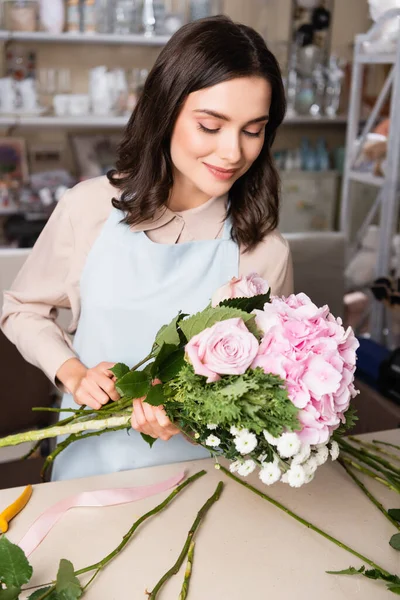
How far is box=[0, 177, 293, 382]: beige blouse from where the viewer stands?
1275 mm

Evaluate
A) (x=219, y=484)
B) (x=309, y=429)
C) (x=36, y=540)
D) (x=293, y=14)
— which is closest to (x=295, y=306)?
(x=309, y=429)

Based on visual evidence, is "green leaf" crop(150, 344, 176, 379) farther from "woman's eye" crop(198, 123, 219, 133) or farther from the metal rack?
the metal rack

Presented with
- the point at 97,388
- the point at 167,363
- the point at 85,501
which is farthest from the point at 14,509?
the point at 167,363

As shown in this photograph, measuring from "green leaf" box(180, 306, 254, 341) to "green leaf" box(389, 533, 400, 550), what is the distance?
0.37 metres

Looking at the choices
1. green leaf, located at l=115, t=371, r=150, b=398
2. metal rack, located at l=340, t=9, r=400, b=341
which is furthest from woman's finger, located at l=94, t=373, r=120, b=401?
metal rack, located at l=340, t=9, r=400, b=341

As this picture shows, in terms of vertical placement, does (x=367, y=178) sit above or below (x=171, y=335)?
below

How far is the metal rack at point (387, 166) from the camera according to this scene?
2.72 metres

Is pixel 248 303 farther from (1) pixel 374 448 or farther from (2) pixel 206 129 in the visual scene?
(1) pixel 374 448

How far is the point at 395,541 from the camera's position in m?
0.94

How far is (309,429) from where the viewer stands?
0.83m

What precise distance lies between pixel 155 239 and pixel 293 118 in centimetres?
319

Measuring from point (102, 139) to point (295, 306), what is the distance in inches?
141

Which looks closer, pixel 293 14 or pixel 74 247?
pixel 74 247

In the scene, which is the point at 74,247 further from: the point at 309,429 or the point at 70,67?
the point at 70,67
